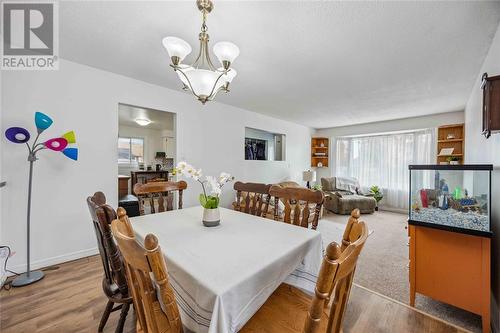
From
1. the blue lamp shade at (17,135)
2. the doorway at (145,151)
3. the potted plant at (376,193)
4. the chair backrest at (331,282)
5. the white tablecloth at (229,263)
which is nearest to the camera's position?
the chair backrest at (331,282)

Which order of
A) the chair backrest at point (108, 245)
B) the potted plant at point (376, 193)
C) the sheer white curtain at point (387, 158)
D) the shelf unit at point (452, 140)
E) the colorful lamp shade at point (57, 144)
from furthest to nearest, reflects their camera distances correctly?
1. the potted plant at point (376, 193)
2. the sheer white curtain at point (387, 158)
3. the shelf unit at point (452, 140)
4. the colorful lamp shade at point (57, 144)
5. the chair backrest at point (108, 245)

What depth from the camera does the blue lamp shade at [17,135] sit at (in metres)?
1.94

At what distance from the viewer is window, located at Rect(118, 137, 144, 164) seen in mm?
6824

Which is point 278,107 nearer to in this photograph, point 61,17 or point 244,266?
point 61,17

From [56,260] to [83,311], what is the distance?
1.12 metres

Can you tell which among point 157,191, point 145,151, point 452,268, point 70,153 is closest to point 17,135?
point 70,153

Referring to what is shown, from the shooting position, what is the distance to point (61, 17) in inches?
67.2

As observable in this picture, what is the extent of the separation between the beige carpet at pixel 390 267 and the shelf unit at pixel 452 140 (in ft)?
5.78

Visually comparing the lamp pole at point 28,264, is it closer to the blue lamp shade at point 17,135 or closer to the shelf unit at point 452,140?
the blue lamp shade at point 17,135

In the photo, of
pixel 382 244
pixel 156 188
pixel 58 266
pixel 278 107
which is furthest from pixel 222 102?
pixel 382 244

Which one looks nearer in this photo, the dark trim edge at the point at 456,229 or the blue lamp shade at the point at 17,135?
the dark trim edge at the point at 456,229

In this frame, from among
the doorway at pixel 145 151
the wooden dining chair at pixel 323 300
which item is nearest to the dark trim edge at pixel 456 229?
the wooden dining chair at pixel 323 300

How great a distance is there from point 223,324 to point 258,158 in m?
4.44

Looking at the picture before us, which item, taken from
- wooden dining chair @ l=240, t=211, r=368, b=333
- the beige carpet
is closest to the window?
the beige carpet
